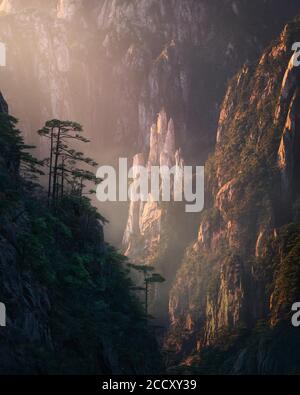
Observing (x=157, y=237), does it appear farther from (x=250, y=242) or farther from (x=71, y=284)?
(x=71, y=284)

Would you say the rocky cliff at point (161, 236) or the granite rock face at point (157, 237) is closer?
the granite rock face at point (157, 237)

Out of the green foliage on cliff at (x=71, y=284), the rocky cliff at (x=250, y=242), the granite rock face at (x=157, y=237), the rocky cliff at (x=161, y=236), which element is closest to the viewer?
the green foliage on cliff at (x=71, y=284)

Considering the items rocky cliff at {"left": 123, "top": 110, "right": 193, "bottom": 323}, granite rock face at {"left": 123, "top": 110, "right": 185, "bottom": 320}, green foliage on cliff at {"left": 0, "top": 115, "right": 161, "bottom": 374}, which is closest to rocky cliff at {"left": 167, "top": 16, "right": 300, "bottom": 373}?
rocky cliff at {"left": 123, "top": 110, "right": 193, "bottom": 323}

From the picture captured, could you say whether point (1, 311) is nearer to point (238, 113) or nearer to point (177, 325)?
point (177, 325)

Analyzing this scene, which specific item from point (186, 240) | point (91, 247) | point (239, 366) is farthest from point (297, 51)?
point (91, 247)

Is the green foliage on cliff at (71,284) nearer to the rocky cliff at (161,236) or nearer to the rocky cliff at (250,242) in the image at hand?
the rocky cliff at (250,242)

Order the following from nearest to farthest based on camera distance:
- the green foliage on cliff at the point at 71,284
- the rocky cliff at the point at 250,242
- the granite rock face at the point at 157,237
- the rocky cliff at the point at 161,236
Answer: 1. the green foliage on cliff at the point at 71,284
2. the rocky cliff at the point at 250,242
3. the granite rock face at the point at 157,237
4. the rocky cliff at the point at 161,236

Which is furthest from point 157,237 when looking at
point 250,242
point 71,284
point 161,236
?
point 71,284

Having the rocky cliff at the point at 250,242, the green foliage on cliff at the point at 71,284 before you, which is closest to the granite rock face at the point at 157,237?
the rocky cliff at the point at 250,242
